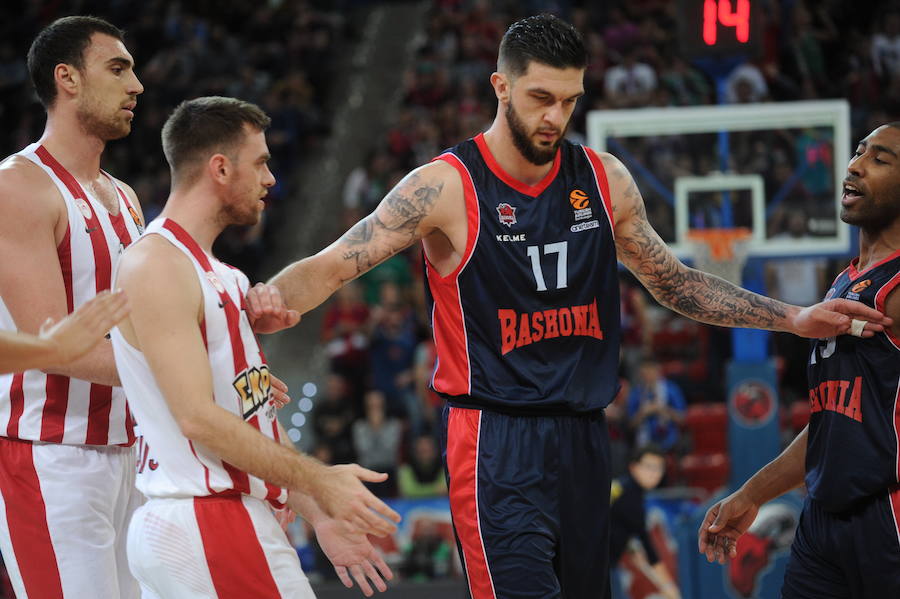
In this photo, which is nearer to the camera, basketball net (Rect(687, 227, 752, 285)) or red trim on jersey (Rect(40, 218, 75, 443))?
red trim on jersey (Rect(40, 218, 75, 443))

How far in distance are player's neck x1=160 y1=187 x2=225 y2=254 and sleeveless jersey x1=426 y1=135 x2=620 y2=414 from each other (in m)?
1.02

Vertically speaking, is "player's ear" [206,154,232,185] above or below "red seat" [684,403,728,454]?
above

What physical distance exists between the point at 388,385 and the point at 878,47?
710 cm

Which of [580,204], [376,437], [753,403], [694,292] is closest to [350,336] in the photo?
[376,437]

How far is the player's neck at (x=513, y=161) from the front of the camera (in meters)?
4.38

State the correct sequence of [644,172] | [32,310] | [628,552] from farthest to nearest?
[644,172]
[628,552]
[32,310]

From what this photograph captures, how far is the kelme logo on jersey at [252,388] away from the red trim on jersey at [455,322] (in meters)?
0.83

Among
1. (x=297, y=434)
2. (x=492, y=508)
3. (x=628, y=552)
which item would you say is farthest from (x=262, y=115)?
(x=297, y=434)

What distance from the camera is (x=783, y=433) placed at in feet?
34.6

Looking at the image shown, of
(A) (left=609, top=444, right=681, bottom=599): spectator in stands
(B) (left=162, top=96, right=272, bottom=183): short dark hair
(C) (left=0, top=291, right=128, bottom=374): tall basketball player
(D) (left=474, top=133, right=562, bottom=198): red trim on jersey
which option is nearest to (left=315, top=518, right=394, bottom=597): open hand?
(C) (left=0, top=291, right=128, bottom=374): tall basketball player

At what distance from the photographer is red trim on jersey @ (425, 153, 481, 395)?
4.25 m

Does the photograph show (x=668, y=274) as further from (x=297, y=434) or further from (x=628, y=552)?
(x=297, y=434)

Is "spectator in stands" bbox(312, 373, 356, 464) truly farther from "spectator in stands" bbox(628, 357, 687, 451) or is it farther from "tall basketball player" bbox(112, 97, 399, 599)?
"tall basketball player" bbox(112, 97, 399, 599)

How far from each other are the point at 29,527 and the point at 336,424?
7121mm
